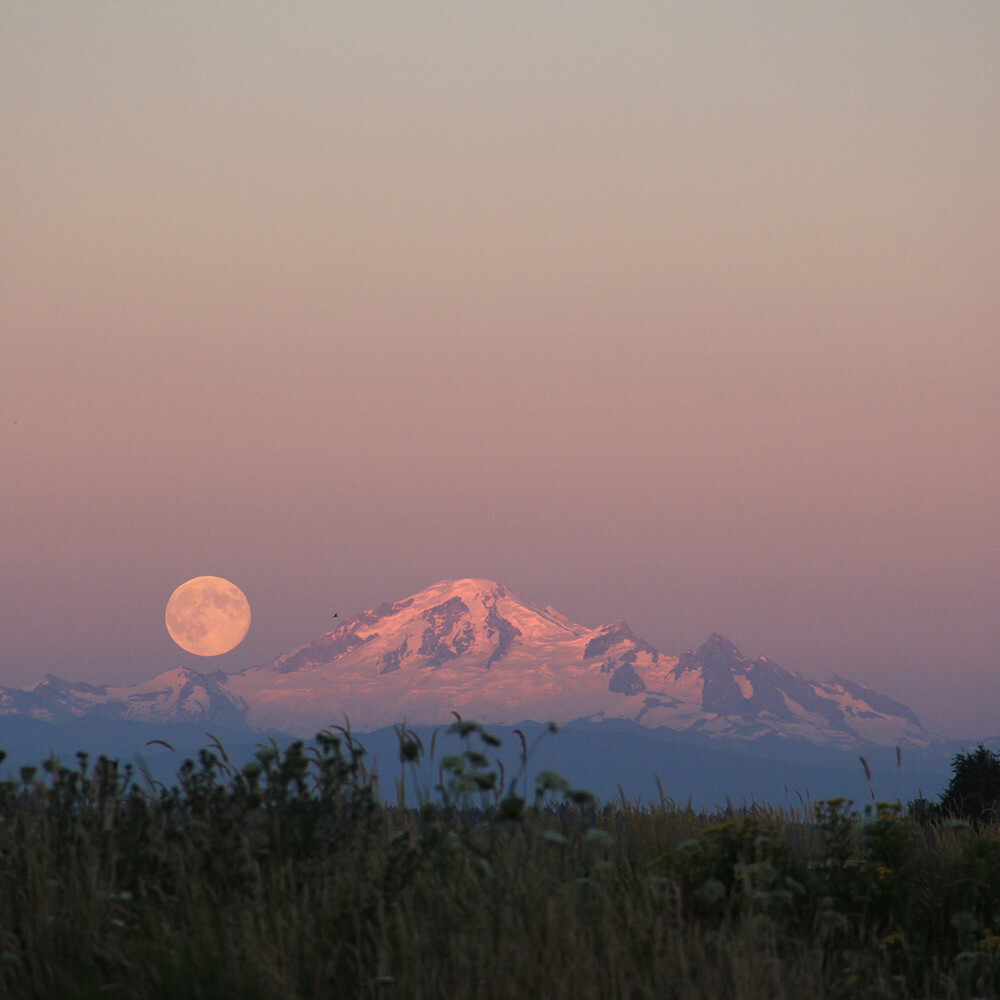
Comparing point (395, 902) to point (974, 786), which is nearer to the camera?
point (395, 902)

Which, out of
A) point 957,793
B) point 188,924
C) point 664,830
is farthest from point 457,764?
point 957,793

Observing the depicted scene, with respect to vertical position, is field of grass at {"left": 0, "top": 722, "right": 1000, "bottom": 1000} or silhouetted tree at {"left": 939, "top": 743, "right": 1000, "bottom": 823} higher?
field of grass at {"left": 0, "top": 722, "right": 1000, "bottom": 1000}

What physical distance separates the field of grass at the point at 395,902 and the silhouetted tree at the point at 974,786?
7248 mm

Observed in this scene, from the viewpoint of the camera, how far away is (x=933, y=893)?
9102 millimetres

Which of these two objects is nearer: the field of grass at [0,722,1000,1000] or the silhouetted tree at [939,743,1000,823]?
the field of grass at [0,722,1000,1000]

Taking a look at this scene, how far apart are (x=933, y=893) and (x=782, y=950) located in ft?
7.60

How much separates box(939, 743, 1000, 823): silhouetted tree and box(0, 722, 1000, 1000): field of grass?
7248 mm

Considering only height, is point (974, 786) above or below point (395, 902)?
below

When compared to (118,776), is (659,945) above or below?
below

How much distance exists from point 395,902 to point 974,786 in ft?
40.9

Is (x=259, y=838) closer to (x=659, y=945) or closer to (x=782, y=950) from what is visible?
(x=659, y=945)

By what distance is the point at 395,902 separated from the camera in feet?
19.7

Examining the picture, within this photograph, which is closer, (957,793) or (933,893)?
(933,893)

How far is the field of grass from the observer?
5652mm
